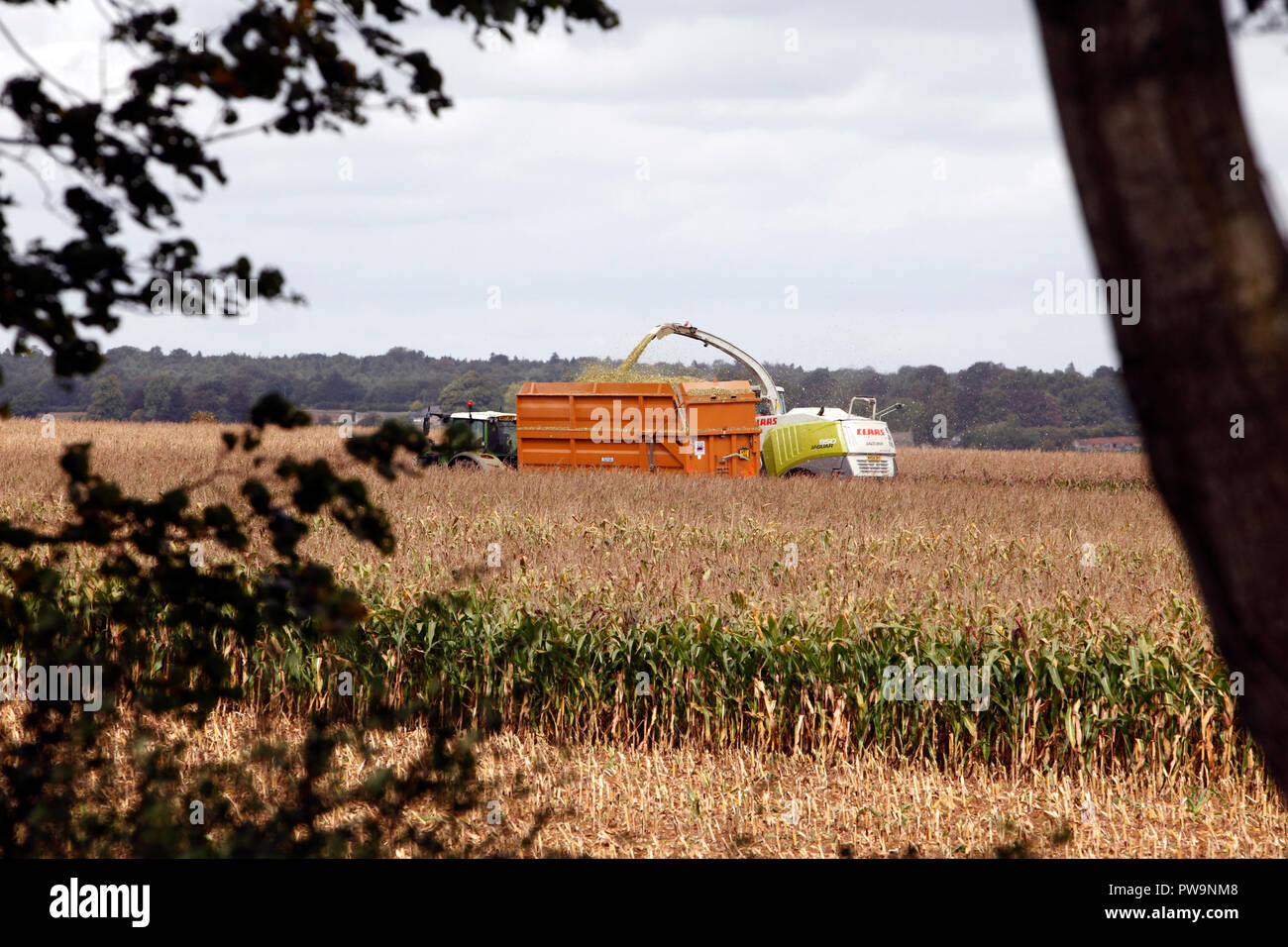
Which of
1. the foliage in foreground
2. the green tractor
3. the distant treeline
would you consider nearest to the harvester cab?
the green tractor

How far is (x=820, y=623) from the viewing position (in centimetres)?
684

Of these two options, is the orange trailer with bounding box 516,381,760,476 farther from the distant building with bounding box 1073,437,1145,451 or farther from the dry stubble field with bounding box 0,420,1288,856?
the distant building with bounding box 1073,437,1145,451

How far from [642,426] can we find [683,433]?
0.76m

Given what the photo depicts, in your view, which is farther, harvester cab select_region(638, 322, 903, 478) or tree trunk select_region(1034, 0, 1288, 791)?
harvester cab select_region(638, 322, 903, 478)

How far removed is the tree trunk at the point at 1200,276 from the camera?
1434mm

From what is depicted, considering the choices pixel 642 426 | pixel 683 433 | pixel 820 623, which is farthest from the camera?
pixel 642 426

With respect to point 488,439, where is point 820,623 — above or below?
below

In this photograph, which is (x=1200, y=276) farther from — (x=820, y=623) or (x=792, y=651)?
(x=820, y=623)

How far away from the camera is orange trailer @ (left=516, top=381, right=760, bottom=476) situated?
734 inches

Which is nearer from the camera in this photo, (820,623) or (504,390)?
(820,623)

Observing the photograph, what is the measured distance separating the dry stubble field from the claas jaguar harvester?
4.50 meters

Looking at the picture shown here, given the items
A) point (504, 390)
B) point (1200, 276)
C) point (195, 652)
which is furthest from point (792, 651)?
point (504, 390)

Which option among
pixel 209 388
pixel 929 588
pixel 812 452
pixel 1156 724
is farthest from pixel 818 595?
pixel 209 388

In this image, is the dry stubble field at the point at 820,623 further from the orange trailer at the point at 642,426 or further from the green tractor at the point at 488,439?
the green tractor at the point at 488,439
